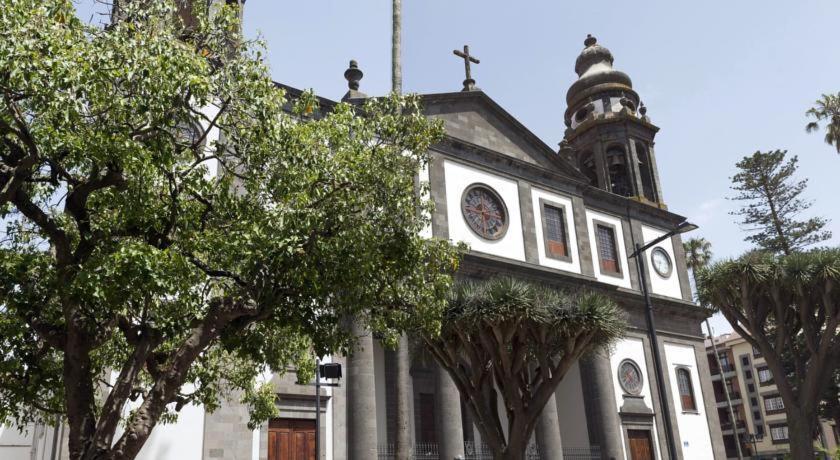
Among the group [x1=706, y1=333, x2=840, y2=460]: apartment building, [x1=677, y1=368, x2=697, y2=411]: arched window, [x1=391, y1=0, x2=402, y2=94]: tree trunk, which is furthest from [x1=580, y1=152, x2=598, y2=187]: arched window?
[x1=706, y1=333, x2=840, y2=460]: apartment building

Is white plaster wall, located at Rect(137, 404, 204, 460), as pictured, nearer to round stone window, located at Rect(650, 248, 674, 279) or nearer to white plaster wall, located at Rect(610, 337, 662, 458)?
white plaster wall, located at Rect(610, 337, 662, 458)

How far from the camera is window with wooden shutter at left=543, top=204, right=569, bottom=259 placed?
2641 cm

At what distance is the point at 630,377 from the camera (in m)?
26.7

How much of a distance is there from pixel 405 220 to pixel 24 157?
5.26 metres

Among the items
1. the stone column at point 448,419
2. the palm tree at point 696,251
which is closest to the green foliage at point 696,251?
the palm tree at point 696,251

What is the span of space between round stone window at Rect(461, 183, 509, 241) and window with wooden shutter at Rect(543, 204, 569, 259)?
224cm

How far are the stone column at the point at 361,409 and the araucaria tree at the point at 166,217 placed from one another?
627 centimetres

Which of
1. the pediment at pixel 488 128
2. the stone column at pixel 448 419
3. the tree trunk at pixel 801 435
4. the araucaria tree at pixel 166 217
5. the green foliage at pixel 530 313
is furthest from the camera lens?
the pediment at pixel 488 128

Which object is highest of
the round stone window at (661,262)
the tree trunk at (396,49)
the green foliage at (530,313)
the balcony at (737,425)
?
the tree trunk at (396,49)

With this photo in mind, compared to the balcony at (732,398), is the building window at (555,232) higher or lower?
higher

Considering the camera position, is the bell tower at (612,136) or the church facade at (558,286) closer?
the church facade at (558,286)

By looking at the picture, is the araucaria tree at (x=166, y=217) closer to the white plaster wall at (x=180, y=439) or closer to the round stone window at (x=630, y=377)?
the white plaster wall at (x=180, y=439)

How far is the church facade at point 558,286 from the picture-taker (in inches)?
711

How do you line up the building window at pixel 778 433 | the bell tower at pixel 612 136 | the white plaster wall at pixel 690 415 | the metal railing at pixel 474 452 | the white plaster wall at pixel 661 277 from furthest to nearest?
the building window at pixel 778 433 → the bell tower at pixel 612 136 → the white plaster wall at pixel 661 277 → the white plaster wall at pixel 690 415 → the metal railing at pixel 474 452
